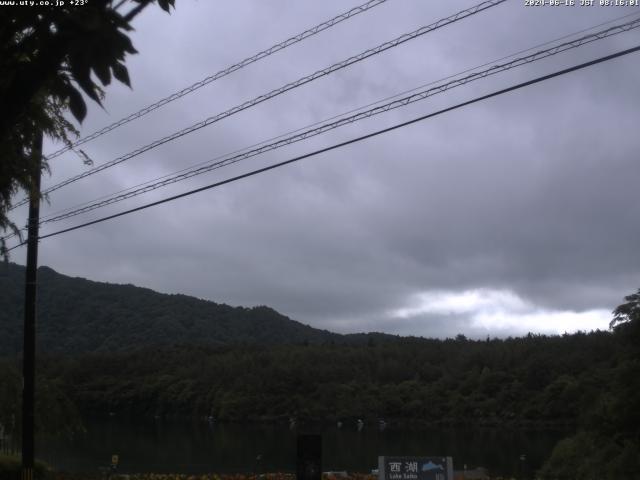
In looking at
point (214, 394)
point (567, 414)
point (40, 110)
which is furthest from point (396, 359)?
point (40, 110)

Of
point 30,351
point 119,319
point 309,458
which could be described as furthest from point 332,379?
point 309,458

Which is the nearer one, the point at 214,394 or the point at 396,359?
the point at 214,394

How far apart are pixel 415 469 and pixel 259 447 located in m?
38.2

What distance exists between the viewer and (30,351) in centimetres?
1585

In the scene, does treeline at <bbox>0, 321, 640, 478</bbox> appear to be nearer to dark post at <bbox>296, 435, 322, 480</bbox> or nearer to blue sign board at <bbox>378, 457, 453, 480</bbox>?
blue sign board at <bbox>378, 457, 453, 480</bbox>

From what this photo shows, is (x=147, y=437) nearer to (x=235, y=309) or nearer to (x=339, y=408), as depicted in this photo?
(x=339, y=408)

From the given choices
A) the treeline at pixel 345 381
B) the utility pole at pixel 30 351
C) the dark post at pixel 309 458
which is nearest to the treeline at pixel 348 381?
the treeline at pixel 345 381

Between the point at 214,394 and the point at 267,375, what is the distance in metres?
6.18

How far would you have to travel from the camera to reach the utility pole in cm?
1506

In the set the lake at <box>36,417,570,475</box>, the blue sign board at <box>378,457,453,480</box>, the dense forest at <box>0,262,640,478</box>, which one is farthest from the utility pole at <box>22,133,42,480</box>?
the dense forest at <box>0,262,640,478</box>

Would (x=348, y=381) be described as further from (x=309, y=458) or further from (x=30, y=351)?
(x=309, y=458)

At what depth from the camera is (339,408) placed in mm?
86062

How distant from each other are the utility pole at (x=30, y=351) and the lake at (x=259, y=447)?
38.2 feet

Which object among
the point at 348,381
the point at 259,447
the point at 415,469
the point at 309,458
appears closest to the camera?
the point at 309,458
